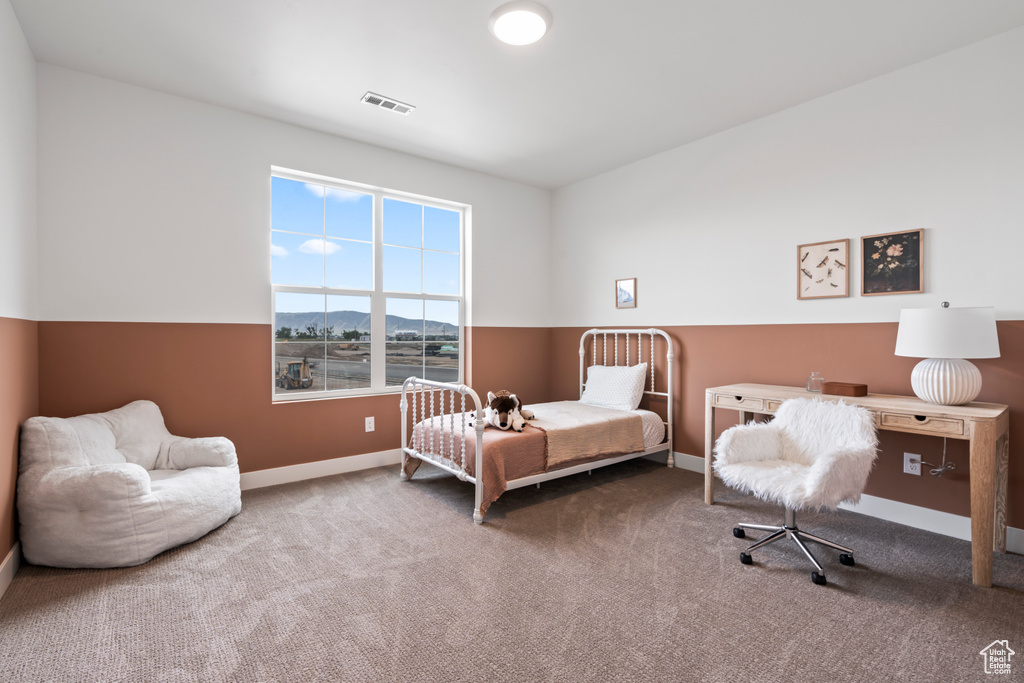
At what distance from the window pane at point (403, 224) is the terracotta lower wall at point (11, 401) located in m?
2.46

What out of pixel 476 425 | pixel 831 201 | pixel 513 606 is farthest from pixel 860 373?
pixel 513 606

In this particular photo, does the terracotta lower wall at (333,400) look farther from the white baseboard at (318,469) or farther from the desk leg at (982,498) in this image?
the desk leg at (982,498)

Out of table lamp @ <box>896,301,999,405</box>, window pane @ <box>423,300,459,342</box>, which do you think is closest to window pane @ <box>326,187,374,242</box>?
window pane @ <box>423,300,459,342</box>

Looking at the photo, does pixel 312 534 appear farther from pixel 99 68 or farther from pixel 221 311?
pixel 99 68

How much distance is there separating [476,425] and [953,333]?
2.50m

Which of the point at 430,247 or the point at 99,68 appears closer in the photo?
the point at 99,68

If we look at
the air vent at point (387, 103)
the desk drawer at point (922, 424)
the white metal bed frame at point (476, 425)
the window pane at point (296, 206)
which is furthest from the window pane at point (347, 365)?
the desk drawer at point (922, 424)

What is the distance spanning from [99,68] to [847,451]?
4.62 metres

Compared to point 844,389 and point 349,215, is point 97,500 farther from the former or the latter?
point 844,389

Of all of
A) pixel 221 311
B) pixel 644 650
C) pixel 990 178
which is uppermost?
pixel 990 178

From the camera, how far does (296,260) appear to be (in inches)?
153

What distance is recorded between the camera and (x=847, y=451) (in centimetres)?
227

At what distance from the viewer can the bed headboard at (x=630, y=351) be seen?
427 cm

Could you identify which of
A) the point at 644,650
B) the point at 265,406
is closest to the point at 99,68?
the point at 265,406
